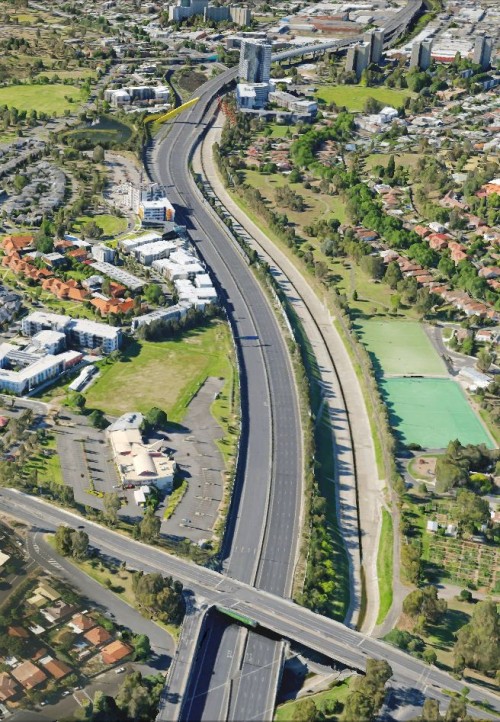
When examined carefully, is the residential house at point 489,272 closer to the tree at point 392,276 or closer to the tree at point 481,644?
the tree at point 392,276

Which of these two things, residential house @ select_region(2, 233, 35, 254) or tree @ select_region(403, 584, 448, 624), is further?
residential house @ select_region(2, 233, 35, 254)

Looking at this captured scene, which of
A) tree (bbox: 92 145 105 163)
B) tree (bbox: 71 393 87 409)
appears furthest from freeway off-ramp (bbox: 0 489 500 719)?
tree (bbox: 92 145 105 163)

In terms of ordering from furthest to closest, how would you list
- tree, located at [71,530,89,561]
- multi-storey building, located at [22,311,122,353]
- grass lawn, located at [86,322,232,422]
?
multi-storey building, located at [22,311,122,353], grass lawn, located at [86,322,232,422], tree, located at [71,530,89,561]

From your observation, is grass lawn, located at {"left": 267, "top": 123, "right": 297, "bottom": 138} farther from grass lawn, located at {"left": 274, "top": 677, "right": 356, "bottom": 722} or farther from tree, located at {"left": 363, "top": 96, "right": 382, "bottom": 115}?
grass lawn, located at {"left": 274, "top": 677, "right": 356, "bottom": 722}

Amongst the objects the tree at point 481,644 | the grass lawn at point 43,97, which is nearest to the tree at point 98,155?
the grass lawn at point 43,97

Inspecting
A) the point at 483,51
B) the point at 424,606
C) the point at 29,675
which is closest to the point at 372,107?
the point at 483,51

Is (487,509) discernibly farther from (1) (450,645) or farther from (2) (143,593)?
(2) (143,593)

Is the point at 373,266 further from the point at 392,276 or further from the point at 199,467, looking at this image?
the point at 199,467
